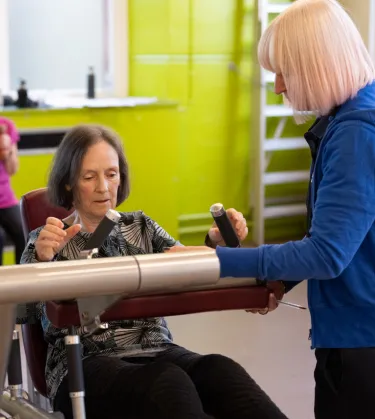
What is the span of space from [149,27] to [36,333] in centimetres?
310

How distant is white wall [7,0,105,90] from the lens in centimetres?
480

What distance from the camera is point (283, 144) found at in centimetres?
528

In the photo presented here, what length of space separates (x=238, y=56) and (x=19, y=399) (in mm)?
3951

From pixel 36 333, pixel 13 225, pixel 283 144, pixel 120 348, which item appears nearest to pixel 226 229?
pixel 120 348

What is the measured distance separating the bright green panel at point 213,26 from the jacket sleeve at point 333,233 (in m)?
3.75

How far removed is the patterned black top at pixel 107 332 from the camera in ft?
6.59

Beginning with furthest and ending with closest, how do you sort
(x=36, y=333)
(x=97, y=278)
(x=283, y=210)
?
(x=283, y=210)
(x=36, y=333)
(x=97, y=278)

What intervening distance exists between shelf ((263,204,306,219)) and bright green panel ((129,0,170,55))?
1243 mm

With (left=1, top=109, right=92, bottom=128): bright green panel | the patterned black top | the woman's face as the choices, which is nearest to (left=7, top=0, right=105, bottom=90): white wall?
(left=1, top=109, right=92, bottom=128): bright green panel

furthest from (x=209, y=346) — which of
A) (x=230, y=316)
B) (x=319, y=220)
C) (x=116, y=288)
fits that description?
(x=116, y=288)

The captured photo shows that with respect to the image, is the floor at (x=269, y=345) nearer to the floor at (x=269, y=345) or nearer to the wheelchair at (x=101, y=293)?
the floor at (x=269, y=345)

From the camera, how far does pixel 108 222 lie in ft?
4.28

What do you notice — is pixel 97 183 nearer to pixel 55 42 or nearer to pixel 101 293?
pixel 101 293

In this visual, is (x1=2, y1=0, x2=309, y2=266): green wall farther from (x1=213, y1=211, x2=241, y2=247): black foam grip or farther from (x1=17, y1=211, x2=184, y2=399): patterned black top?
(x1=213, y1=211, x2=241, y2=247): black foam grip
